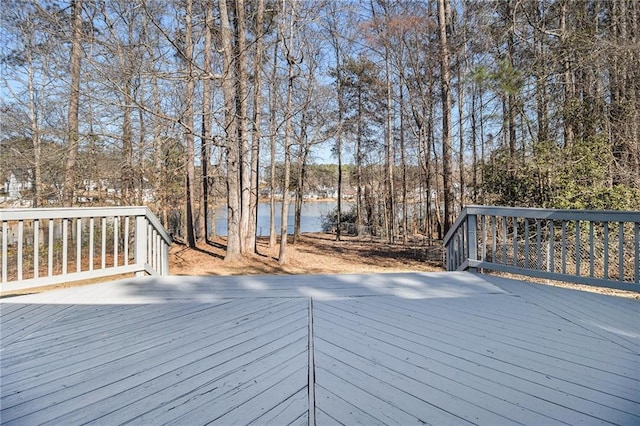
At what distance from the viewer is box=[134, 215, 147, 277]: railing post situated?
3.47 m

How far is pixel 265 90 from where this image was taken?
9.14 metres

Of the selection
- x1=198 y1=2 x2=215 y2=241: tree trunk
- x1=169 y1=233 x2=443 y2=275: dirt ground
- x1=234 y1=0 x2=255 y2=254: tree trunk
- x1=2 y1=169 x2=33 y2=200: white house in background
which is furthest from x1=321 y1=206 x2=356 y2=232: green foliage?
x1=2 y1=169 x2=33 y2=200: white house in background

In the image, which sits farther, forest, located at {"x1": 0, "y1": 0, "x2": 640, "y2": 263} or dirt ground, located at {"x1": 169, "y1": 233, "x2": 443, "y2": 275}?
dirt ground, located at {"x1": 169, "y1": 233, "x2": 443, "y2": 275}

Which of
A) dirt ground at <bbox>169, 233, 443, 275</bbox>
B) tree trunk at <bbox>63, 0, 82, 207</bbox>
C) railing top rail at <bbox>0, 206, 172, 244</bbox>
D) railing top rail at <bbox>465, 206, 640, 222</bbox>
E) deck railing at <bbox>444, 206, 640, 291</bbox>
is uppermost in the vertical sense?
tree trunk at <bbox>63, 0, 82, 207</bbox>

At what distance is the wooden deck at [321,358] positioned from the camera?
49.6 inches

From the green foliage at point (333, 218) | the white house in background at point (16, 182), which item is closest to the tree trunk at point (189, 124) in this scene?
the white house in background at point (16, 182)

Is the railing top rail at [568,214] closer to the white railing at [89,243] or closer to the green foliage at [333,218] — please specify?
the white railing at [89,243]

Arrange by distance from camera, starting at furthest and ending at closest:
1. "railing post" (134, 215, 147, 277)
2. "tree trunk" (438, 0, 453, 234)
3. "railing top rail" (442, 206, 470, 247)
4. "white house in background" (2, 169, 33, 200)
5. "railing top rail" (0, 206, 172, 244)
Result: "tree trunk" (438, 0, 453, 234) < "white house in background" (2, 169, 33, 200) < "railing top rail" (442, 206, 470, 247) < "railing post" (134, 215, 147, 277) < "railing top rail" (0, 206, 172, 244)

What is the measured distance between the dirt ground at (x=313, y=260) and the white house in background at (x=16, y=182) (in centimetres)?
338

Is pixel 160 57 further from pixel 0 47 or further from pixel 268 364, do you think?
pixel 268 364

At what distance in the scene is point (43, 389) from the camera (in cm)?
142

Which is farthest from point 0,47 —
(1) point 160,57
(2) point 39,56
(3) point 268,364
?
(3) point 268,364

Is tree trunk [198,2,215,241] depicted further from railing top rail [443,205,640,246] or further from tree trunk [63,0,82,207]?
railing top rail [443,205,640,246]

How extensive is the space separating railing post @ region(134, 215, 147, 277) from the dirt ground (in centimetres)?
370
